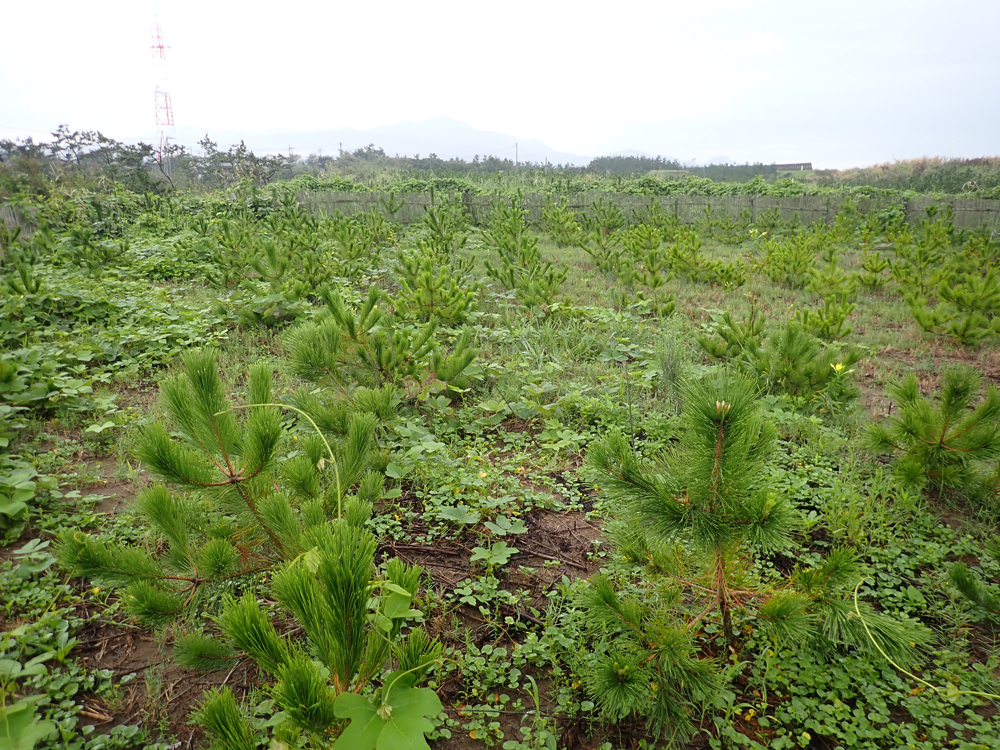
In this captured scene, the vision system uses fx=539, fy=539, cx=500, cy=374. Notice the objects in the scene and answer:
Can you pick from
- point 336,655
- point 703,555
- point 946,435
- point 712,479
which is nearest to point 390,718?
point 336,655

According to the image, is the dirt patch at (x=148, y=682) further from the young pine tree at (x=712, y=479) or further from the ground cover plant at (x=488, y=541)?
the young pine tree at (x=712, y=479)

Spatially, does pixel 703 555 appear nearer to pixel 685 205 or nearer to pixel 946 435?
pixel 946 435

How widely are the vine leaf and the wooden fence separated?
1306 cm

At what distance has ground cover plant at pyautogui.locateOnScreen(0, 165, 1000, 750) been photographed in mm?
1396

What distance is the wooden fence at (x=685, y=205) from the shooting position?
13.2 metres

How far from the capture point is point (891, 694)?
1715mm

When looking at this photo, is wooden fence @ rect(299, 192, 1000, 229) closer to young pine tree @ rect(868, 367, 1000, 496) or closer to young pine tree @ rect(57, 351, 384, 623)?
young pine tree @ rect(868, 367, 1000, 496)

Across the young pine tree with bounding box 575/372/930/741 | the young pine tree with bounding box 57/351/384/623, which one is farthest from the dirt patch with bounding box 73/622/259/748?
the young pine tree with bounding box 575/372/930/741

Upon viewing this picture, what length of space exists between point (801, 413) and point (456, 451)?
2.34 metres

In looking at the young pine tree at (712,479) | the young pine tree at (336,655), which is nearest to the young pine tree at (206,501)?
the young pine tree at (336,655)

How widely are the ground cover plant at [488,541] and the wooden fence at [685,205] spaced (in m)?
9.99

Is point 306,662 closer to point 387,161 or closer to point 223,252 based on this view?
point 223,252

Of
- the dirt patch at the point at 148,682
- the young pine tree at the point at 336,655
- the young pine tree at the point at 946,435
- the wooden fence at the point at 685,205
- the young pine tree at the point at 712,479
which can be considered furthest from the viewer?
the wooden fence at the point at 685,205

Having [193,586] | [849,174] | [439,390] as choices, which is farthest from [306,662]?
[849,174]
